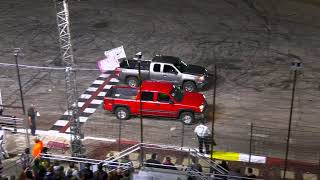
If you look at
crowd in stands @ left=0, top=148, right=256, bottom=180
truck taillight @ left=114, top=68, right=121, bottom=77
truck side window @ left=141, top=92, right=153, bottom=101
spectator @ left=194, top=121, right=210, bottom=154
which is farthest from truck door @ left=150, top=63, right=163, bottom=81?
crowd in stands @ left=0, top=148, right=256, bottom=180

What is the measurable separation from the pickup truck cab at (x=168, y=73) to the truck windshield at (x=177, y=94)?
9.04ft

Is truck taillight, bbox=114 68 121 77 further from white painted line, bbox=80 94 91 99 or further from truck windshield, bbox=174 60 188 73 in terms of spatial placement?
truck windshield, bbox=174 60 188 73

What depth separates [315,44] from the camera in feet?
109

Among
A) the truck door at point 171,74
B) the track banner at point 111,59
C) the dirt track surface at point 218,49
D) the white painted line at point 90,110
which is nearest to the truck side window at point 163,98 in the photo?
the dirt track surface at point 218,49

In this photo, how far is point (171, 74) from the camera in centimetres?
2816

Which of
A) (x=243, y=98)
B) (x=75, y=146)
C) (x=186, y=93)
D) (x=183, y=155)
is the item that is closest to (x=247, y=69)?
(x=243, y=98)

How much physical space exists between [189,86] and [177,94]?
3315 mm

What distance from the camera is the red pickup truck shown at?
24.2 meters

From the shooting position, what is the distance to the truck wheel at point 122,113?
24594 mm

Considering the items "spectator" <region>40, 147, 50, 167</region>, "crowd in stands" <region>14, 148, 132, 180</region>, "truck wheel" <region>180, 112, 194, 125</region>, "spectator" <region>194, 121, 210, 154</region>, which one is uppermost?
"truck wheel" <region>180, 112, 194, 125</region>

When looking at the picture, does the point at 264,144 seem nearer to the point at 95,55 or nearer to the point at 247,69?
the point at 247,69

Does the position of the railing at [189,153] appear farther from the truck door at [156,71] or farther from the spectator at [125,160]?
the truck door at [156,71]

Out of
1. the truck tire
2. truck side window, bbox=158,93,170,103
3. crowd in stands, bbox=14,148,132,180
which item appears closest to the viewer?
crowd in stands, bbox=14,148,132,180

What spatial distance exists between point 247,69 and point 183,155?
410 inches
